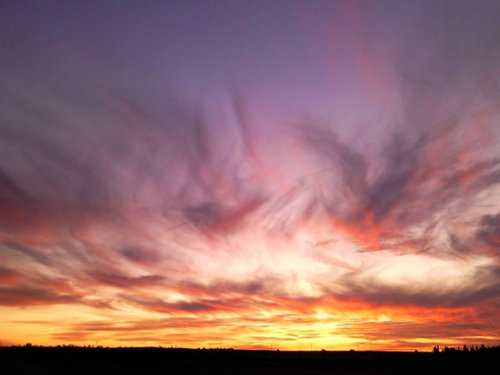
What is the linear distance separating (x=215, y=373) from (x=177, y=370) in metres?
3.79

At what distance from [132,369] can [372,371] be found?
23.2 meters

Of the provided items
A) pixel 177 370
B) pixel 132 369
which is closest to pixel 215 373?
pixel 177 370

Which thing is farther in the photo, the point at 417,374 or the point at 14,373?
the point at 417,374

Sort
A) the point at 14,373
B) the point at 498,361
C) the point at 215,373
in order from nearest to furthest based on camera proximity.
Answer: the point at 14,373
the point at 215,373
the point at 498,361

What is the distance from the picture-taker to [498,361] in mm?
45156

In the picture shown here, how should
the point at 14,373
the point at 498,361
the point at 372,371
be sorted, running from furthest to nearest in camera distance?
1. the point at 498,361
2. the point at 372,371
3. the point at 14,373

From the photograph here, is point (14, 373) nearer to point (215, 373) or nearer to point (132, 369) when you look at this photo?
point (132, 369)

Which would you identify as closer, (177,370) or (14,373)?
(14,373)

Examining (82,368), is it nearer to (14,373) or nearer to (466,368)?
(14,373)

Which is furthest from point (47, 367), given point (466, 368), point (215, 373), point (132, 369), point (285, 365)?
point (466, 368)

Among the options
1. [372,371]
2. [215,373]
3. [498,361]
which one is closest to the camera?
[215,373]

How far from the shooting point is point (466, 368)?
43.6 meters

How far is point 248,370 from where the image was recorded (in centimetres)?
4175

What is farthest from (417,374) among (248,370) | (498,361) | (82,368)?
(82,368)
